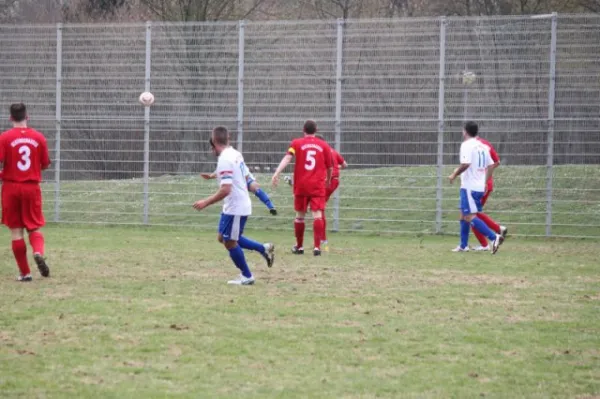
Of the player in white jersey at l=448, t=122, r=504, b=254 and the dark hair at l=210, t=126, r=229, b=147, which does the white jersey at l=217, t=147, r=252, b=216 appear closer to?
the dark hair at l=210, t=126, r=229, b=147

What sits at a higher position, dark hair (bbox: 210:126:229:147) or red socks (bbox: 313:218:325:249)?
dark hair (bbox: 210:126:229:147)

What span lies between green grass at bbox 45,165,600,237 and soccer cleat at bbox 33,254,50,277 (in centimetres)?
950

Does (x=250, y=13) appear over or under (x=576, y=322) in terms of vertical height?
over

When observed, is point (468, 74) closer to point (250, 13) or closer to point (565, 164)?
point (565, 164)

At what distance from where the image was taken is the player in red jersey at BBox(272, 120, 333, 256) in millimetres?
14914

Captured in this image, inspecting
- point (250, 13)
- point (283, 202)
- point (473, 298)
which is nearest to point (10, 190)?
point (473, 298)

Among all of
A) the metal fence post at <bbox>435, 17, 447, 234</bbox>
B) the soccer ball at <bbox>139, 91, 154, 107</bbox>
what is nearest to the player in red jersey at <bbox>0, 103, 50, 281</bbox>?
the soccer ball at <bbox>139, 91, 154, 107</bbox>

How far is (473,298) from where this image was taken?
33.7ft

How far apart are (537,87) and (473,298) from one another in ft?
34.2

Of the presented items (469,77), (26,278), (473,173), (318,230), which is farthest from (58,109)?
(26,278)

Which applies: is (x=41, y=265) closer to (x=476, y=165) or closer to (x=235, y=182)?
(x=235, y=182)

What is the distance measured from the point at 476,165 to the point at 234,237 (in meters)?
5.80

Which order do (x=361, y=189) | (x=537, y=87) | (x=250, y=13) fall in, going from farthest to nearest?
(x=250, y=13) → (x=361, y=189) → (x=537, y=87)

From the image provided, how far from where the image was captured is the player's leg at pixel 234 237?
10828mm
